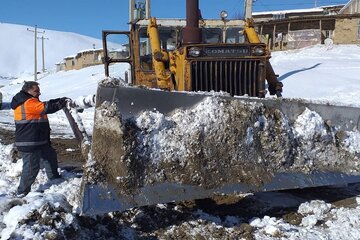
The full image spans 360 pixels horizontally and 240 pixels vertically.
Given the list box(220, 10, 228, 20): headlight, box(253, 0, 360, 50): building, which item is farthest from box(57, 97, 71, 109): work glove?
box(253, 0, 360, 50): building

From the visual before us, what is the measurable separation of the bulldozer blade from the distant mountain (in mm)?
121373

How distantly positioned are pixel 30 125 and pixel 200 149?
6.42ft

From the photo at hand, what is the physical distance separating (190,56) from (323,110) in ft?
5.74

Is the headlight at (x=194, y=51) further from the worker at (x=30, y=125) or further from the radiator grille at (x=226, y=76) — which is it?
the worker at (x=30, y=125)

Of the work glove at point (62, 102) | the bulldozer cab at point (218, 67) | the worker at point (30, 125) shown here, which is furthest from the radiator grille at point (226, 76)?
the worker at point (30, 125)

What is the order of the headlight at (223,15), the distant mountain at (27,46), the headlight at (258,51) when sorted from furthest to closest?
the distant mountain at (27,46), the headlight at (223,15), the headlight at (258,51)

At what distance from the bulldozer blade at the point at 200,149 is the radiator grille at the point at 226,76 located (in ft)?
3.22

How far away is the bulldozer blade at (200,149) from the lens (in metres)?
4.04

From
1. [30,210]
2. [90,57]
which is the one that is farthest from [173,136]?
[90,57]

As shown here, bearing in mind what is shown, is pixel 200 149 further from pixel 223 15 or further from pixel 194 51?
pixel 223 15

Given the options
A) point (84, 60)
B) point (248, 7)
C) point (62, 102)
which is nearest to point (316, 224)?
point (62, 102)

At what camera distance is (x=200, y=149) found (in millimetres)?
4371

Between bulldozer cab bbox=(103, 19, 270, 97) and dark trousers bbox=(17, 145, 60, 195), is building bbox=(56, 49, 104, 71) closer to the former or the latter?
bulldozer cab bbox=(103, 19, 270, 97)

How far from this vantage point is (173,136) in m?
4.34
